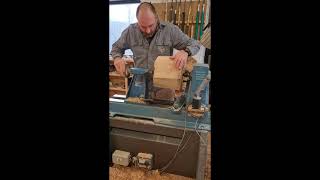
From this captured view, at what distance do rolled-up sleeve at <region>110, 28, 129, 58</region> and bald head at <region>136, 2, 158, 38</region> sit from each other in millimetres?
181

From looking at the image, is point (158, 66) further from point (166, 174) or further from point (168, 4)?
point (168, 4)

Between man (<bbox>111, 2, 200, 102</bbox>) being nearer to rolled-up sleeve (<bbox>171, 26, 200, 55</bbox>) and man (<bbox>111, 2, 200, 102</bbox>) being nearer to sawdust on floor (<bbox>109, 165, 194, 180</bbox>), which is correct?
rolled-up sleeve (<bbox>171, 26, 200, 55</bbox>)

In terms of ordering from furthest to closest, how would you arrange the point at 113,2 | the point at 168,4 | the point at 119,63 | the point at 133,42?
the point at 113,2 < the point at 168,4 < the point at 133,42 < the point at 119,63

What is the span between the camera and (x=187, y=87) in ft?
4.06

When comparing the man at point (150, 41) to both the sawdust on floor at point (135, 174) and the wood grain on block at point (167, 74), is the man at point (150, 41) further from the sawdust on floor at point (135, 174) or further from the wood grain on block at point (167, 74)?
the sawdust on floor at point (135, 174)

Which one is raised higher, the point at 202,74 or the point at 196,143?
the point at 202,74

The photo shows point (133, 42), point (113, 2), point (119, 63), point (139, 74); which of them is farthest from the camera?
point (113, 2)

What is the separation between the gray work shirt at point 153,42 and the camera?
6.02ft

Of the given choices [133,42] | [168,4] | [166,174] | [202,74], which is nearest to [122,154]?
[166,174]

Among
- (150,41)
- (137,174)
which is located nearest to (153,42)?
(150,41)

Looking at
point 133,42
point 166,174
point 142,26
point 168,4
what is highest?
point 168,4

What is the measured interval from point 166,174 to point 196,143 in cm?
24

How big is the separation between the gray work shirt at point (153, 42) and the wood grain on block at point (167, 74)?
26.3 inches

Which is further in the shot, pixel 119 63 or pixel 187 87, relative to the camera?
pixel 119 63
